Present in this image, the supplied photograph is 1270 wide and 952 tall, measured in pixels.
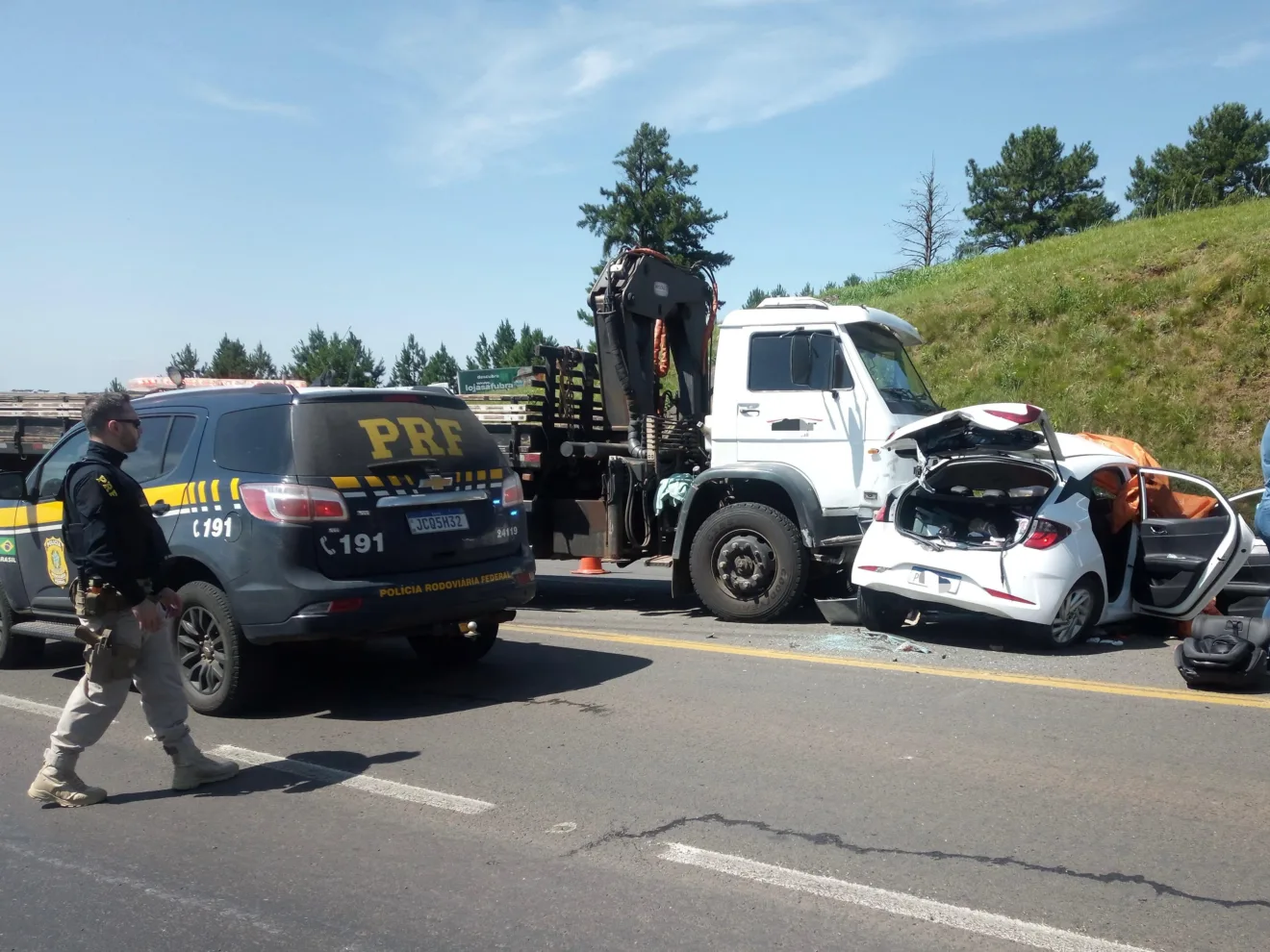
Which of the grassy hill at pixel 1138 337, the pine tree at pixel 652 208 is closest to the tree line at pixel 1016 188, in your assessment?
the pine tree at pixel 652 208

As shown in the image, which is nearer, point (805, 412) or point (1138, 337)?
point (805, 412)

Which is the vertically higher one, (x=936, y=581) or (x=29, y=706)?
(x=936, y=581)

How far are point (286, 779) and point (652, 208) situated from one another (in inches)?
2089

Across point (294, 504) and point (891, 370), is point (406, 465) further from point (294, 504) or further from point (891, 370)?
point (891, 370)

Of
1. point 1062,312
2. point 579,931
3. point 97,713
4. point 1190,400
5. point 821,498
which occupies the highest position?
point 1062,312

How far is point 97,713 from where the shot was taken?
5242 mm

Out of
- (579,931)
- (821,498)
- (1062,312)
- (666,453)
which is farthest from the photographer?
(1062,312)

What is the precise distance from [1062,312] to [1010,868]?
18.7 m

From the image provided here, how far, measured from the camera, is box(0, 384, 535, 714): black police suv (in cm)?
629

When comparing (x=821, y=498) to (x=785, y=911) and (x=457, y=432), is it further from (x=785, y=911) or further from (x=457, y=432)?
(x=785, y=911)

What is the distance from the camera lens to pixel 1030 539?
7.81 m

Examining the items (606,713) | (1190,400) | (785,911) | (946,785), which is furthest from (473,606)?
(1190,400)

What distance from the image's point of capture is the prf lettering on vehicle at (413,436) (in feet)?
21.9

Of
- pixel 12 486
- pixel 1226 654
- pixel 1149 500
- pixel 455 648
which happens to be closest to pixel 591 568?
pixel 455 648
